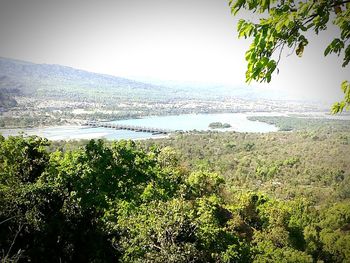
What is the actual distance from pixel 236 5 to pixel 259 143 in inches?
3656

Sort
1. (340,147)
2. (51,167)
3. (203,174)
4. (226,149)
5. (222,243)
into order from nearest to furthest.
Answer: (222,243), (51,167), (203,174), (226,149), (340,147)

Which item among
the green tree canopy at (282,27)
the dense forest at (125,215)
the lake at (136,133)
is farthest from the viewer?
the lake at (136,133)

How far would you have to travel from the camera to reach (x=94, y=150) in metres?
13.3

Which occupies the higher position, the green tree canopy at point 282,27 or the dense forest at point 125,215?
the green tree canopy at point 282,27

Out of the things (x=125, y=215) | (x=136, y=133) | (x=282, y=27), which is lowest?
(x=136, y=133)

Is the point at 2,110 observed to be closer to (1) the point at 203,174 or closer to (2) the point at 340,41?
(1) the point at 203,174

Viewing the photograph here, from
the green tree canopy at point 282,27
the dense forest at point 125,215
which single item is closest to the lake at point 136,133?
the dense forest at point 125,215

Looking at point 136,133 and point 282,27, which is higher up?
point 282,27

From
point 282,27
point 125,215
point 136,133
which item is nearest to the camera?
point 282,27

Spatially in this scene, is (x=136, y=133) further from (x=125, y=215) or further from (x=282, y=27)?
(x=282, y=27)

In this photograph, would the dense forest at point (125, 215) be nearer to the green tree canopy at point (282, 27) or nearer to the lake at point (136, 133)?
the green tree canopy at point (282, 27)

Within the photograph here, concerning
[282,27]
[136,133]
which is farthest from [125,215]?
[136,133]

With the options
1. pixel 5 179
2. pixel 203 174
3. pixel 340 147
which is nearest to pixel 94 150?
pixel 5 179

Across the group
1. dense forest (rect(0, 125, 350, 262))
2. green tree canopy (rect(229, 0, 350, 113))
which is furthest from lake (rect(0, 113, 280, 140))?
green tree canopy (rect(229, 0, 350, 113))
